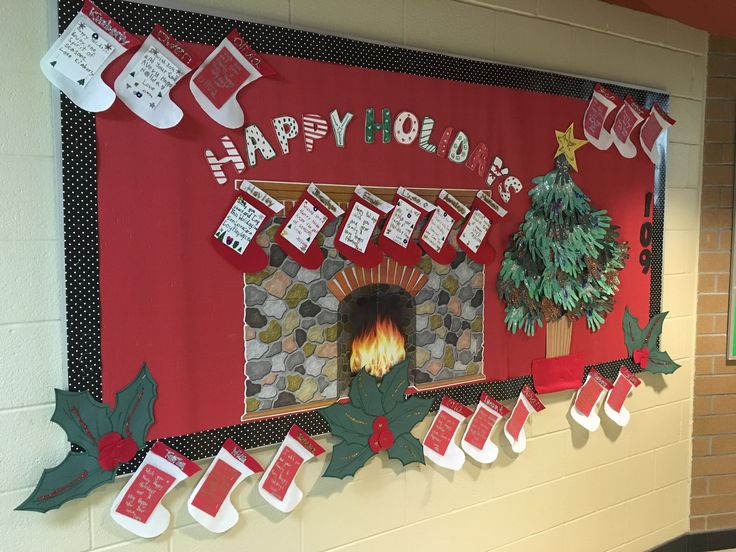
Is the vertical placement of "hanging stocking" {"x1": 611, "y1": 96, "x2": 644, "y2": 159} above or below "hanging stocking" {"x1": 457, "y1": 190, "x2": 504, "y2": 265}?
above

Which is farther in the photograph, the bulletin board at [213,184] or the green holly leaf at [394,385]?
the green holly leaf at [394,385]

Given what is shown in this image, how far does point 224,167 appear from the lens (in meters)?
1.55

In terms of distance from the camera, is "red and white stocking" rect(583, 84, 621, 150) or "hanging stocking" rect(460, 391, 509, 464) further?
"red and white stocking" rect(583, 84, 621, 150)

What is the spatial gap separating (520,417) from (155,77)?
160 cm

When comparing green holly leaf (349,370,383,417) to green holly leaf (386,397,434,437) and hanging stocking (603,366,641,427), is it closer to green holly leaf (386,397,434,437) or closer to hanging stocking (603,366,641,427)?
green holly leaf (386,397,434,437)

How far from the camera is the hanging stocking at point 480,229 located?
1.97 m

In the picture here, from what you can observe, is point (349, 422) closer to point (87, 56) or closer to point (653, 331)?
point (87, 56)

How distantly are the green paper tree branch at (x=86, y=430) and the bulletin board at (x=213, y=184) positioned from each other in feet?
0.09

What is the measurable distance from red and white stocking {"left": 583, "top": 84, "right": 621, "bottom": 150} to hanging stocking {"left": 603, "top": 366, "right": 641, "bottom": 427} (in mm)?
899

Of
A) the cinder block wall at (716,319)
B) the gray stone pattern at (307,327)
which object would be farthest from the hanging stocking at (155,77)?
the cinder block wall at (716,319)

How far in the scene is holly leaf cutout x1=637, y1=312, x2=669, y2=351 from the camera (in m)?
2.48

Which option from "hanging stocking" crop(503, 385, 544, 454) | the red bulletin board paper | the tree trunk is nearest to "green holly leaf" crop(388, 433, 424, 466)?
"hanging stocking" crop(503, 385, 544, 454)

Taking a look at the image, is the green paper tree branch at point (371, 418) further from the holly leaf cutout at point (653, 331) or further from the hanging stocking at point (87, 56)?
the holly leaf cutout at point (653, 331)

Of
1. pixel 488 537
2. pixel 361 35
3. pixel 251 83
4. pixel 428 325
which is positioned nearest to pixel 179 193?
pixel 251 83
